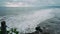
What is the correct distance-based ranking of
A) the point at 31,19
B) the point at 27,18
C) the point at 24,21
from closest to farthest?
the point at 24,21 → the point at 31,19 → the point at 27,18

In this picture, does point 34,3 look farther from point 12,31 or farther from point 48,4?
point 12,31

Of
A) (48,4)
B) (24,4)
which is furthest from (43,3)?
(24,4)

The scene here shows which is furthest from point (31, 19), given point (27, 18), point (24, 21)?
point (24, 21)

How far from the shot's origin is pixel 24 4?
5.17 m

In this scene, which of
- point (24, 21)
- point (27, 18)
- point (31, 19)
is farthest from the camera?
point (27, 18)

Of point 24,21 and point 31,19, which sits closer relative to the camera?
point 24,21

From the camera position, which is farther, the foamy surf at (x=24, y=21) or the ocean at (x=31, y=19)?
the ocean at (x=31, y=19)

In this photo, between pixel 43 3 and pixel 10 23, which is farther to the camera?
pixel 43 3

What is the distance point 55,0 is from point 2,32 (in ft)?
14.9

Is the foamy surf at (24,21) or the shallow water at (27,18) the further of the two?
the shallow water at (27,18)

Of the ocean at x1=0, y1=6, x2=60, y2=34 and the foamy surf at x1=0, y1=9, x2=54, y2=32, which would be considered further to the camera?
the ocean at x1=0, y1=6, x2=60, y2=34

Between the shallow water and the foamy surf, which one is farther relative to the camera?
the shallow water

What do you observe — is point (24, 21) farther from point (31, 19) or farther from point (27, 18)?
point (27, 18)

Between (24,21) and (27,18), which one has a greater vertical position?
(27,18)
